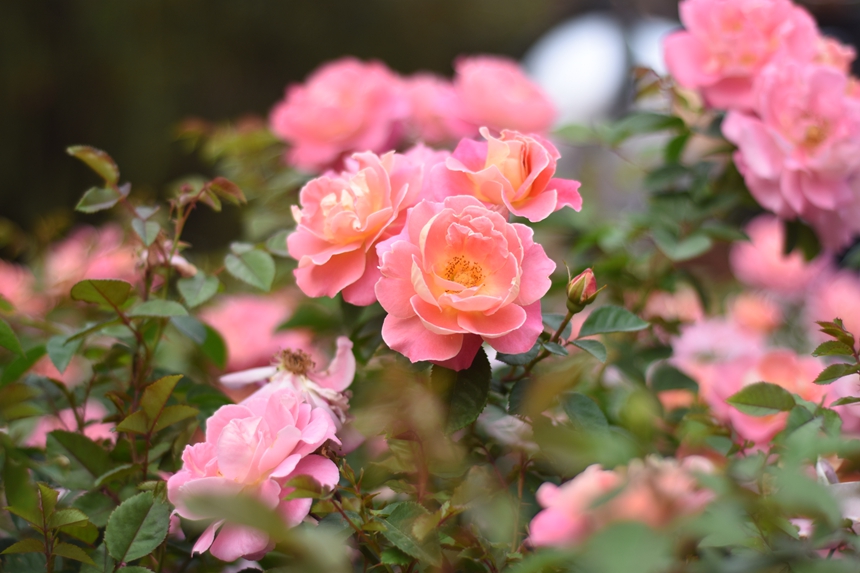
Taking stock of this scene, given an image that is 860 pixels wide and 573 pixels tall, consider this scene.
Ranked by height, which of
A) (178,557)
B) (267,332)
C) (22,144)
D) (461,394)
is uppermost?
(461,394)

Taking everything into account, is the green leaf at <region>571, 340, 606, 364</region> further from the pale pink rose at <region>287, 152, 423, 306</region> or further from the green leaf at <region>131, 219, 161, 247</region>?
the green leaf at <region>131, 219, 161, 247</region>

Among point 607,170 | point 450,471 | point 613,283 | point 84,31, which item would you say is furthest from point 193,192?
point 84,31

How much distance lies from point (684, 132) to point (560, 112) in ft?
0.64

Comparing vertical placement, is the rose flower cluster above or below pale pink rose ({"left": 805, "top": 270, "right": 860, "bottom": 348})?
above

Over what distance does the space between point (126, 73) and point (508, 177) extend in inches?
73.0

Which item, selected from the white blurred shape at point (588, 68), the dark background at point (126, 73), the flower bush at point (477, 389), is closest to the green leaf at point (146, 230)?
the flower bush at point (477, 389)

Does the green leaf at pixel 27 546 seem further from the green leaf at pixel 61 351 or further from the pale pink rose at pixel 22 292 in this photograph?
the pale pink rose at pixel 22 292

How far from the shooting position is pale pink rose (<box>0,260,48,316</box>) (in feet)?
2.27

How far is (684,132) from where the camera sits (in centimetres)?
55

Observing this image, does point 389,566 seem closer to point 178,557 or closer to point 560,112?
point 178,557

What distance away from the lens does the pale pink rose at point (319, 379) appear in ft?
1.12

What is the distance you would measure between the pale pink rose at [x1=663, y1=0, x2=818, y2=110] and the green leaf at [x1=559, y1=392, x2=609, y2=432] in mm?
291

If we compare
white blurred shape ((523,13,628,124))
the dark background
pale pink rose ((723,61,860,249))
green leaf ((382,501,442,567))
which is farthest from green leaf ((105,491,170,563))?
the dark background

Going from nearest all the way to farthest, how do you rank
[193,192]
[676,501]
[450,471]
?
[676,501] < [450,471] < [193,192]
